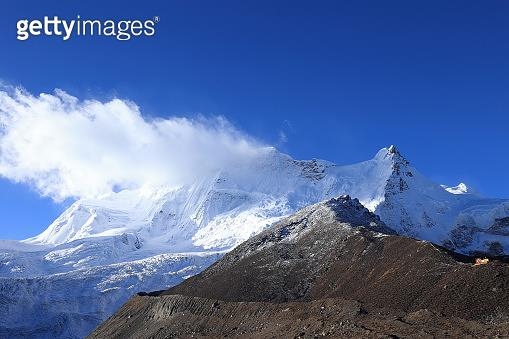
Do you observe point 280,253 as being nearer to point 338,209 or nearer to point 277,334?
point 338,209

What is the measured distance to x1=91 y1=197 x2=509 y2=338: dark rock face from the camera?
54.2 m

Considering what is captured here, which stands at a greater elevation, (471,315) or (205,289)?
(205,289)

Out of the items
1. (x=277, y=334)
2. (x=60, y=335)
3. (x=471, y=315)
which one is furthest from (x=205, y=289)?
(x=60, y=335)

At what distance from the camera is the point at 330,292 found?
7250 cm

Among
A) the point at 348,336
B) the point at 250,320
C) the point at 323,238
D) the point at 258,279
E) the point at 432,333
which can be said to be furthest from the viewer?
the point at 323,238

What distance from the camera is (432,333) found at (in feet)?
162

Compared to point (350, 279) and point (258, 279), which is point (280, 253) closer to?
point (258, 279)

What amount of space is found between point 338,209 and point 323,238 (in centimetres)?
1567

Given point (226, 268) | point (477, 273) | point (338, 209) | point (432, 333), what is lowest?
point (432, 333)

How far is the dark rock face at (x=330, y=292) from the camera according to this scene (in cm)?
5419

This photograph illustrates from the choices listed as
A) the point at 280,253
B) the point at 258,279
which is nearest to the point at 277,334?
the point at 258,279

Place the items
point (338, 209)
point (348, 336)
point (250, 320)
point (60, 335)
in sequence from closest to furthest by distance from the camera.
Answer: point (348, 336) < point (250, 320) < point (338, 209) < point (60, 335)

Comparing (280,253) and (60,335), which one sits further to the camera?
(60,335)

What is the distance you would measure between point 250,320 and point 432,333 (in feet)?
83.2
